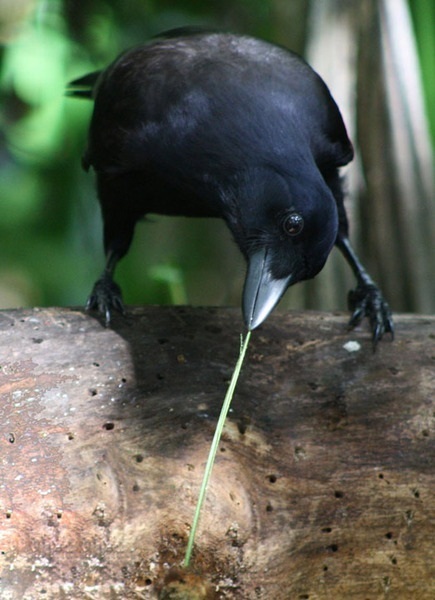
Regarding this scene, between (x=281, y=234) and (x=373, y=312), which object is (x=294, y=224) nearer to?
(x=281, y=234)

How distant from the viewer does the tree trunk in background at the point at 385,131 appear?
3232 mm

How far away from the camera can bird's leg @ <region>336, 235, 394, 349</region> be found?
216 cm

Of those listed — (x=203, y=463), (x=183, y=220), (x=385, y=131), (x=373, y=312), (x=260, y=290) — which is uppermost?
(x=385, y=131)

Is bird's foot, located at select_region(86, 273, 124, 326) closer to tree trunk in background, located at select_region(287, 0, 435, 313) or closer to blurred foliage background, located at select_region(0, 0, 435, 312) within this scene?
blurred foliage background, located at select_region(0, 0, 435, 312)

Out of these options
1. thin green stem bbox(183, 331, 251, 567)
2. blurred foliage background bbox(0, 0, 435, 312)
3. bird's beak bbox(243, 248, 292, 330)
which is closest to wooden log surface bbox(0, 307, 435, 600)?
thin green stem bbox(183, 331, 251, 567)

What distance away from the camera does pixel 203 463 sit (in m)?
1.70

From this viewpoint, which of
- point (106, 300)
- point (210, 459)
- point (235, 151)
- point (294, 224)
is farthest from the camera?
point (106, 300)

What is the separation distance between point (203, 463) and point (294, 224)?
0.56 meters

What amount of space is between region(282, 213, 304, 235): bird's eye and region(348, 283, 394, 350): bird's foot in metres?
0.48

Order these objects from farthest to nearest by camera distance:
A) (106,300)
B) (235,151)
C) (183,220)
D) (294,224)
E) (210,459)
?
(183,220) → (106,300) → (235,151) → (294,224) → (210,459)

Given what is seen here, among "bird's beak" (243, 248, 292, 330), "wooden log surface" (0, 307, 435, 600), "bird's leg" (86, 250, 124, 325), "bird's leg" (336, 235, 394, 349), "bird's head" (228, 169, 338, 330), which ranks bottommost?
"wooden log surface" (0, 307, 435, 600)

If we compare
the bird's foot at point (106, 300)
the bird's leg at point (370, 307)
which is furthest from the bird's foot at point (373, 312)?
the bird's foot at point (106, 300)

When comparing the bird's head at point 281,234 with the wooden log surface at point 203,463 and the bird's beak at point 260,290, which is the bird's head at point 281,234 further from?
the wooden log surface at point 203,463

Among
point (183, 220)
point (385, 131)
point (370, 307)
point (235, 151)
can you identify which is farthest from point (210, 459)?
point (183, 220)
